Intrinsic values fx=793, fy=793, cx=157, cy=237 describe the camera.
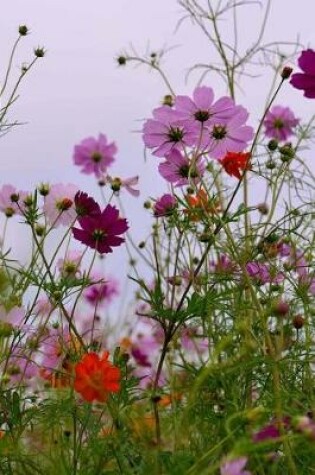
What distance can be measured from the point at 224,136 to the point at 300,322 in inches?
12.0

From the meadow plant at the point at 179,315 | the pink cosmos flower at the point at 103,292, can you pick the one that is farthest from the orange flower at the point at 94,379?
the pink cosmos flower at the point at 103,292

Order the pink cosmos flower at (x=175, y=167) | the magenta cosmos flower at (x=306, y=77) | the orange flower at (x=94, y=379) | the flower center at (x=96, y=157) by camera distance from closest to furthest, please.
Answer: the orange flower at (x=94, y=379)
the magenta cosmos flower at (x=306, y=77)
the pink cosmos flower at (x=175, y=167)
the flower center at (x=96, y=157)

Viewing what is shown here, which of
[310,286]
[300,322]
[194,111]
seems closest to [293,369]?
[310,286]

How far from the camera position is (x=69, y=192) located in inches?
55.1

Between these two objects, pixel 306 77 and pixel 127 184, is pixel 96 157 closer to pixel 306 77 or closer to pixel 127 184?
pixel 127 184

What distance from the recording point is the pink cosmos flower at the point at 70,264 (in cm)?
133

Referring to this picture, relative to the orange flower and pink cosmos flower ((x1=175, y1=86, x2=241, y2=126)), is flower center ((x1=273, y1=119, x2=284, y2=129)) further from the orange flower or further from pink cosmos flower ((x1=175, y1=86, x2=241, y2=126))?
the orange flower

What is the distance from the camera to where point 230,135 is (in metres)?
1.23

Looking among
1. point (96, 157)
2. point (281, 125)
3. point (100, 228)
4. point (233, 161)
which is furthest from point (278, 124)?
point (100, 228)

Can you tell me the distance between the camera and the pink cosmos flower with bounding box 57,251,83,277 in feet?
4.37

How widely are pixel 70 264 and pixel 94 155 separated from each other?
2.61 feet

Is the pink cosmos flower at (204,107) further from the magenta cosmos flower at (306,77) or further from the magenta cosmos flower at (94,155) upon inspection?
the magenta cosmos flower at (94,155)

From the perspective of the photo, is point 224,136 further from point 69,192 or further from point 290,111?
point 290,111

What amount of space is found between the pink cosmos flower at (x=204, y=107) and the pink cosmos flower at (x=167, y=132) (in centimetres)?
1
